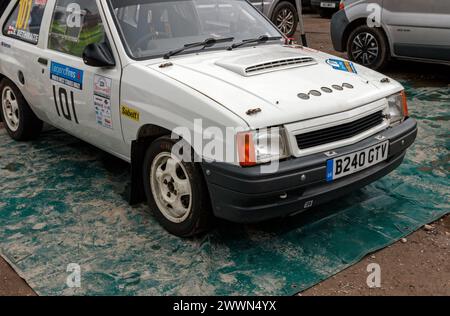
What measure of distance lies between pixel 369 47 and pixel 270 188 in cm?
577

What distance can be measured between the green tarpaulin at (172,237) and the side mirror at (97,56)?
3.56ft

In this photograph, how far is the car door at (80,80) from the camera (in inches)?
153

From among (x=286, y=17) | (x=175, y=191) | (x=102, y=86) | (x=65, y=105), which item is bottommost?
(x=175, y=191)

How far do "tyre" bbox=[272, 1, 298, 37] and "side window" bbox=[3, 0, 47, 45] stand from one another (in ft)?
24.4

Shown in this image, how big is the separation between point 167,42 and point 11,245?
1.77 m

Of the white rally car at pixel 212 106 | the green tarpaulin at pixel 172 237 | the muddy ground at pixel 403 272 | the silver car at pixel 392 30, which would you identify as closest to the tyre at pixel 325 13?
the silver car at pixel 392 30

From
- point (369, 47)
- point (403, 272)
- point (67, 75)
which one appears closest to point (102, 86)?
point (67, 75)

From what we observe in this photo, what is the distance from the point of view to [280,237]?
3.63 m

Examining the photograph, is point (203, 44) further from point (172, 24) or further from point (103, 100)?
point (103, 100)

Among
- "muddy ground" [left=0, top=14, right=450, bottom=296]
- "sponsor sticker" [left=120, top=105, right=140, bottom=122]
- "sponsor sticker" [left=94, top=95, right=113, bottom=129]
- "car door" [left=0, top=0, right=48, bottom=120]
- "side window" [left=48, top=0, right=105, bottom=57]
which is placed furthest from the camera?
"car door" [left=0, top=0, right=48, bottom=120]

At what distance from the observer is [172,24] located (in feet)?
13.1

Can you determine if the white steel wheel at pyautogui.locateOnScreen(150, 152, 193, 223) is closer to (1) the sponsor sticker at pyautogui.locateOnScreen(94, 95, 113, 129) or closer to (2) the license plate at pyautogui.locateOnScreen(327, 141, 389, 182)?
(1) the sponsor sticker at pyautogui.locateOnScreen(94, 95, 113, 129)

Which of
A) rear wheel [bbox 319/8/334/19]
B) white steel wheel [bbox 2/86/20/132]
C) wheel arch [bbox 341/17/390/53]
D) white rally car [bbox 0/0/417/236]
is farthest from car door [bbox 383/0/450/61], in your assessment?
rear wheel [bbox 319/8/334/19]

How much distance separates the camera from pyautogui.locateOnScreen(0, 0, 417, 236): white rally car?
3.07 metres
